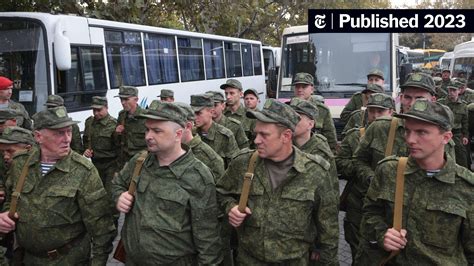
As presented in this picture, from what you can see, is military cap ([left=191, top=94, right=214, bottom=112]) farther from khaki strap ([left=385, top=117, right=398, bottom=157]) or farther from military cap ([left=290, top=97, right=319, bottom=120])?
khaki strap ([left=385, top=117, right=398, bottom=157])

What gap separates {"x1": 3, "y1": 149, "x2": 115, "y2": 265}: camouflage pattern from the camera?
3.00 meters

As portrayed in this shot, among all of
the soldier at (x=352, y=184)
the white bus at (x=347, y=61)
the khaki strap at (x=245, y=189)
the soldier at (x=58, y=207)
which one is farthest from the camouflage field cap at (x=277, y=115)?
the white bus at (x=347, y=61)

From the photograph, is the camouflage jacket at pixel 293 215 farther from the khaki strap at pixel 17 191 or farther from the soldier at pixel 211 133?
the soldier at pixel 211 133

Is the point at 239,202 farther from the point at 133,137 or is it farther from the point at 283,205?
the point at 133,137

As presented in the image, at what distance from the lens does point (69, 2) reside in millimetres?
10406

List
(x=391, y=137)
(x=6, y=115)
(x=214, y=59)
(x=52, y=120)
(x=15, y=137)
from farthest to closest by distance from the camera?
(x=214, y=59) < (x=6, y=115) < (x=15, y=137) < (x=391, y=137) < (x=52, y=120)

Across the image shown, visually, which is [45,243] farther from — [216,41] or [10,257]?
[216,41]

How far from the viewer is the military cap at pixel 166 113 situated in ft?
9.66

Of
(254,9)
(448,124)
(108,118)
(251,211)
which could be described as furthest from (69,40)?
(254,9)

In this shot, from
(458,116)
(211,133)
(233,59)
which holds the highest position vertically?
(233,59)

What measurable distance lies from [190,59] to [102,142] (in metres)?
5.51

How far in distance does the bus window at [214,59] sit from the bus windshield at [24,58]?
574cm

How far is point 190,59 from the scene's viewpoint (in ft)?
37.4

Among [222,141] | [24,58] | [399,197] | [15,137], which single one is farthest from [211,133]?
[24,58]
